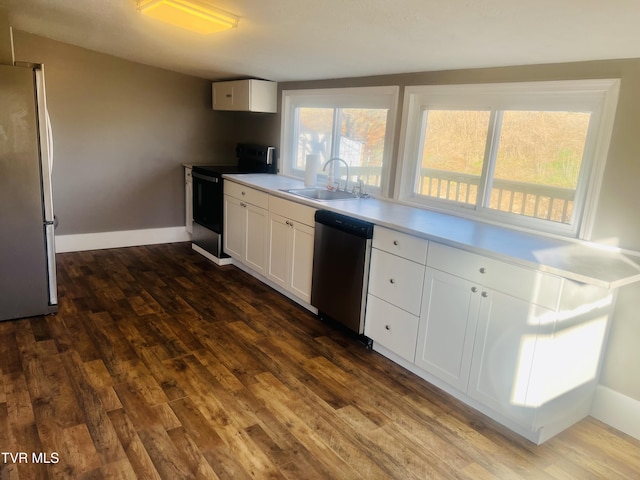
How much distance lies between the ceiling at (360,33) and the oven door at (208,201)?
44.9 inches

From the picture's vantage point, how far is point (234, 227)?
4547mm

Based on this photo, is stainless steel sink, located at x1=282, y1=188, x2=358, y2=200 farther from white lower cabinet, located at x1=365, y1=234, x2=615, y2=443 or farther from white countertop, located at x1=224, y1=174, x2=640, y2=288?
white lower cabinet, located at x1=365, y1=234, x2=615, y2=443

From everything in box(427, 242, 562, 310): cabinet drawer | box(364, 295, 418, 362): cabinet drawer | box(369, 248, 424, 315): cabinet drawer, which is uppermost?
box(427, 242, 562, 310): cabinet drawer

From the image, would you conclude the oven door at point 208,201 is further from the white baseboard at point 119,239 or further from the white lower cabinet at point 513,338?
the white lower cabinet at point 513,338

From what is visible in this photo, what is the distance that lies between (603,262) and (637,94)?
83cm

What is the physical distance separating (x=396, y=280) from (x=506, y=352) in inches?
30.8

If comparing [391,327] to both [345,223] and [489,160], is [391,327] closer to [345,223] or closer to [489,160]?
[345,223]

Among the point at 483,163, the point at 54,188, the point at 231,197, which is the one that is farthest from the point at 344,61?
the point at 54,188

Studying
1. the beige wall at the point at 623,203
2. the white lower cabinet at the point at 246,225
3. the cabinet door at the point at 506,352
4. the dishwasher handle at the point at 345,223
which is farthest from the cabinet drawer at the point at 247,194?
the beige wall at the point at 623,203

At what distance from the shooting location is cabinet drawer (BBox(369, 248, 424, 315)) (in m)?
2.72

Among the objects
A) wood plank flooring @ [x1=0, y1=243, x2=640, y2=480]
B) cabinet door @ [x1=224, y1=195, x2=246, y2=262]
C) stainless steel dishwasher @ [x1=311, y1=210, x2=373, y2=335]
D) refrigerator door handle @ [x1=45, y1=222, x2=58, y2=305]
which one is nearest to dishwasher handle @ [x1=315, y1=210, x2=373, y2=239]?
stainless steel dishwasher @ [x1=311, y1=210, x2=373, y2=335]

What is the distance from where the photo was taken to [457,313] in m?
2.49

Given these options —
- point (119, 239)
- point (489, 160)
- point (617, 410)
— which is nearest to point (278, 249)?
point (489, 160)

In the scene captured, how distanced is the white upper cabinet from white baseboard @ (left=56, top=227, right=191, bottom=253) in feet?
5.28
